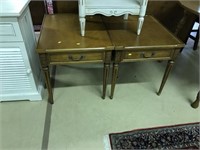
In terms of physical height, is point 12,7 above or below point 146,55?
above

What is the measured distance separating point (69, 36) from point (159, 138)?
1.03 m

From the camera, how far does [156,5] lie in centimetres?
176

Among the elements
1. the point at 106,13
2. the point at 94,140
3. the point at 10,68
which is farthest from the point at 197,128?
the point at 10,68

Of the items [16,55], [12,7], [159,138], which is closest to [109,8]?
[12,7]

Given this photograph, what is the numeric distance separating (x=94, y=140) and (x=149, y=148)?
1.32 ft

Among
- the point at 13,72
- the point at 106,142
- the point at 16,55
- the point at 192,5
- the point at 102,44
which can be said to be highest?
the point at 192,5

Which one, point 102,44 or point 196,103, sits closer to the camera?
point 102,44

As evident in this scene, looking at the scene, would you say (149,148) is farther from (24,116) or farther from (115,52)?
(24,116)

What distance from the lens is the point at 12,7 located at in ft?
3.52

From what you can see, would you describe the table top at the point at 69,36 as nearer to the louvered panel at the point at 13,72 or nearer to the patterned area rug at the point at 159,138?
the louvered panel at the point at 13,72

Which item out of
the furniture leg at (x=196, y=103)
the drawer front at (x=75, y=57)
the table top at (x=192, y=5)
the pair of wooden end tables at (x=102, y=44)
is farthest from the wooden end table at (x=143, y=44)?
the furniture leg at (x=196, y=103)

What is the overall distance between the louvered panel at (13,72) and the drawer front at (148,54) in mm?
799

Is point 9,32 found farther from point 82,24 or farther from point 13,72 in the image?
point 82,24

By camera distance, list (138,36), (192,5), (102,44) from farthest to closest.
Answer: (192,5) < (138,36) < (102,44)
